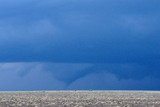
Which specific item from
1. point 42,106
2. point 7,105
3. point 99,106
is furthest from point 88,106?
point 7,105

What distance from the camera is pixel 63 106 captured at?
45.1 metres

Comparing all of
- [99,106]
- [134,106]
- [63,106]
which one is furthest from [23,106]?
[134,106]

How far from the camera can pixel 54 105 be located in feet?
153

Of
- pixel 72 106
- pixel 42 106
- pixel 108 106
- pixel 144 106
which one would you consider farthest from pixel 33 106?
pixel 144 106

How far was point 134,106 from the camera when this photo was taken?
149 ft

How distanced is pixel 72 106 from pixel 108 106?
11.4 ft

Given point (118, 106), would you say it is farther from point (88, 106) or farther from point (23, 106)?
point (23, 106)

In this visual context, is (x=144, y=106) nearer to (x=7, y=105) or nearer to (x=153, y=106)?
(x=153, y=106)

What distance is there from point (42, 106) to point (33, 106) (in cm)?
89

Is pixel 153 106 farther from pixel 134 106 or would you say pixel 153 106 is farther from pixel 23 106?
pixel 23 106

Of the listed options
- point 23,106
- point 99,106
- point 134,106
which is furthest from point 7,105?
point 134,106

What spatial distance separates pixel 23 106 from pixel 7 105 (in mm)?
2370

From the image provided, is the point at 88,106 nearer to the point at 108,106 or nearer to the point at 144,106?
the point at 108,106

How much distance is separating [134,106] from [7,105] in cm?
1236
